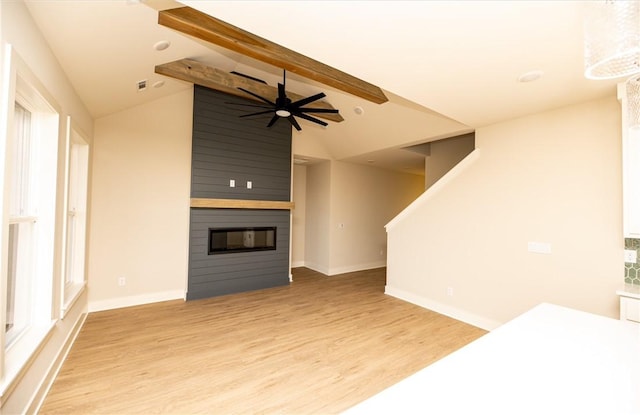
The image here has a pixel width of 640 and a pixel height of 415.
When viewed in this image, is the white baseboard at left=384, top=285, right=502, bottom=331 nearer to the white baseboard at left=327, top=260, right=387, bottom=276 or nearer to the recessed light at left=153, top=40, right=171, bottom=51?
the white baseboard at left=327, top=260, right=387, bottom=276

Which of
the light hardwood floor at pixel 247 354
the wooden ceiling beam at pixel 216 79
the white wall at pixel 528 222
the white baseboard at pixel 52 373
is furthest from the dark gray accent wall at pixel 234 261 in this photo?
the white wall at pixel 528 222

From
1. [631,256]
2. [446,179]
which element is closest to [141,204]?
[446,179]

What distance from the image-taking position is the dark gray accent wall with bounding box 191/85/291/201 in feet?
14.4

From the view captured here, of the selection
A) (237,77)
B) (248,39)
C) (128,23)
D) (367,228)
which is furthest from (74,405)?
(367,228)

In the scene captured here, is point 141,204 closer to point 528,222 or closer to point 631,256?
point 528,222

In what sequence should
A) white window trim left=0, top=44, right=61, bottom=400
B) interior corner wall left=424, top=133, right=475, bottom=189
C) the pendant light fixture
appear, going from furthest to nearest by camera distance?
1. interior corner wall left=424, top=133, right=475, bottom=189
2. white window trim left=0, top=44, right=61, bottom=400
3. the pendant light fixture

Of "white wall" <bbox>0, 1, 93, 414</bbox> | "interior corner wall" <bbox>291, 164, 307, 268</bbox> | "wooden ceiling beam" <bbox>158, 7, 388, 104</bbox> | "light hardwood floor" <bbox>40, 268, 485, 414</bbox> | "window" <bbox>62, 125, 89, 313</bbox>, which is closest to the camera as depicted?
"white wall" <bbox>0, 1, 93, 414</bbox>

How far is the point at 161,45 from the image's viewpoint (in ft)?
9.05

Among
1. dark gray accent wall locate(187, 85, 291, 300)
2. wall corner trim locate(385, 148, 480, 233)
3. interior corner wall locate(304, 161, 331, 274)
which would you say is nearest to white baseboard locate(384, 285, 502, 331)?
wall corner trim locate(385, 148, 480, 233)

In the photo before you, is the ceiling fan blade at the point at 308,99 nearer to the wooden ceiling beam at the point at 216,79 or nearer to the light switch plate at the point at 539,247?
the wooden ceiling beam at the point at 216,79

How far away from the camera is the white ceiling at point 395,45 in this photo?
63.2 inches

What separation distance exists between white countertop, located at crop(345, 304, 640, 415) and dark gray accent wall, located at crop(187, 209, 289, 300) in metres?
4.08

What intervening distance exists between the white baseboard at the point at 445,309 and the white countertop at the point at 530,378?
91.0 inches

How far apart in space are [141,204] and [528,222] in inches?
202
